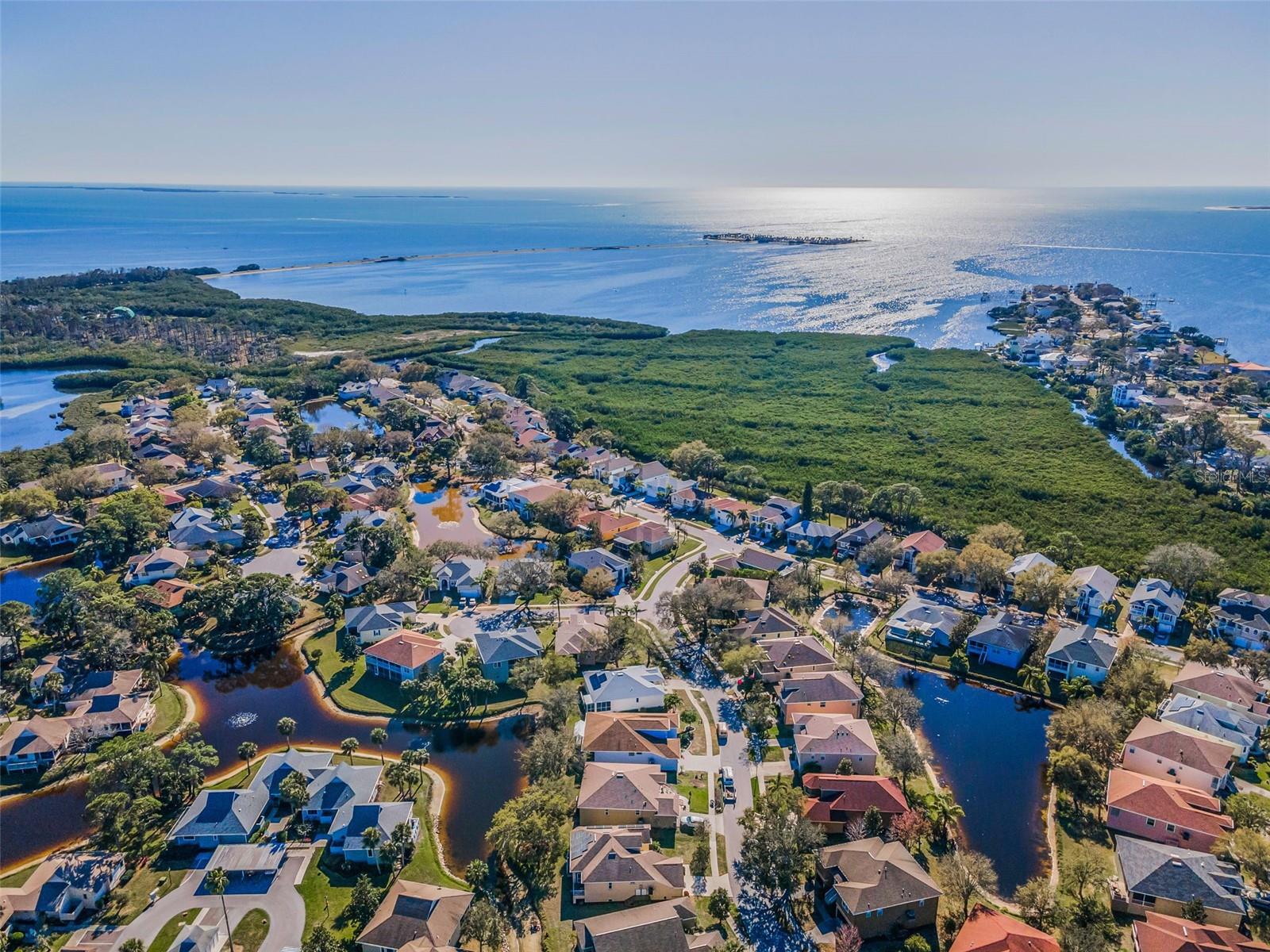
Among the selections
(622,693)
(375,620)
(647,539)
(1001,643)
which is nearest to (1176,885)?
(1001,643)

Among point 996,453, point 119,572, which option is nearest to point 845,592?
point 996,453

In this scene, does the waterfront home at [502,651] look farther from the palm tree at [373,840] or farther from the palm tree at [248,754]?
the palm tree at [373,840]

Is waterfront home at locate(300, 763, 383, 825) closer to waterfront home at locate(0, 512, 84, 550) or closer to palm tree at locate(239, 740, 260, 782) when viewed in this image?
palm tree at locate(239, 740, 260, 782)

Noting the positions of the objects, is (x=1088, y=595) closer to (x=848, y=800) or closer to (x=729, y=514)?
(x=729, y=514)

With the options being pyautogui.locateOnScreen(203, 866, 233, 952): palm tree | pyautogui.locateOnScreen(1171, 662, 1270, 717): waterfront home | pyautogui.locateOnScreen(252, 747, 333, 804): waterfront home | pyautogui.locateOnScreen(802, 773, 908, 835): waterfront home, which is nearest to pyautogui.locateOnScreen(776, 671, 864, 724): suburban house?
pyautogui.locateOnScreen(802, 773, 908, 835): waterfront home

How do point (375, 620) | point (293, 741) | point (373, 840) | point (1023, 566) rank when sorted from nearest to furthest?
point (373, 840) → point (293, 741) → point (375, 620) → point (1023, 566)
